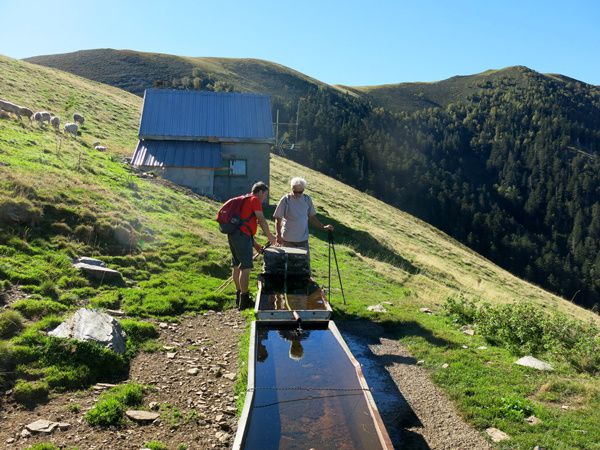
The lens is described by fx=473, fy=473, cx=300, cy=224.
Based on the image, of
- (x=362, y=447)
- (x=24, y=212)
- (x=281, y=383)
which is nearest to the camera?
(x=362, y=447)

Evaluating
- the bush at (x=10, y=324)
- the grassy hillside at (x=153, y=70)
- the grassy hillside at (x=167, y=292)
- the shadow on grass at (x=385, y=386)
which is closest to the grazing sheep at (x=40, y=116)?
the grassy hillside at (x=167, y=292)

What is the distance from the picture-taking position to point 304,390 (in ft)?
22.7

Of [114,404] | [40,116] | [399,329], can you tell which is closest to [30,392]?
[114,404]

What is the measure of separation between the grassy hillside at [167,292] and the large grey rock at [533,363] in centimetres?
30

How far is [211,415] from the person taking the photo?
21.7 ft

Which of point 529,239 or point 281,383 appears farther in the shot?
point 529,239

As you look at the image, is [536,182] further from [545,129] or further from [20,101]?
[20,101]

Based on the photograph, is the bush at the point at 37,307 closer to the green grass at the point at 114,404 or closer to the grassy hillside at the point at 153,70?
the green grass at the point at 114,404

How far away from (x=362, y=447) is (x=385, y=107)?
17268cm

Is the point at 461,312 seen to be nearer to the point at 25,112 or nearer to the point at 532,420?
the point at 532,420

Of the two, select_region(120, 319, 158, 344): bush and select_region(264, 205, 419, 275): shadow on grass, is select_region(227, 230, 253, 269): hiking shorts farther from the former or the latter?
select_region(264, 205, 419, 275): shadow on grass

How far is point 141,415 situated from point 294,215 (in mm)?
6065

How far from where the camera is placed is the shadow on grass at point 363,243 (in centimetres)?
2562

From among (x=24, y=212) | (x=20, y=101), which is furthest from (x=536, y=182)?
(x=24, y=212)
